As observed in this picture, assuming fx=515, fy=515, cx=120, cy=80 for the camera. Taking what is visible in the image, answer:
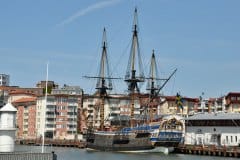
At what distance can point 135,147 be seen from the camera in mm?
118688

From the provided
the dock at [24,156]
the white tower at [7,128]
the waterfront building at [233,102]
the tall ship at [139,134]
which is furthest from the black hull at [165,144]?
the waterfront building at [233,102]

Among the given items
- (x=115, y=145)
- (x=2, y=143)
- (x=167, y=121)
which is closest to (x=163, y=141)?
(x=167, y=121)

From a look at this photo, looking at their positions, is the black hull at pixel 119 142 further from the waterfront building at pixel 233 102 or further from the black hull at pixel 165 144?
the waterfront building at pixel 233 102

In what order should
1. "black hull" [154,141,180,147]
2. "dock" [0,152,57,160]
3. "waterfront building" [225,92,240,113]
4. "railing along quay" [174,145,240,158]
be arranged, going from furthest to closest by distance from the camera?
1. "waterfront building" [225,92,240,113]
2. "black hull" [154,141,180,147]
3. "railing along quay" [174,145,240,158]
4. "dock" [0,152,57,160]

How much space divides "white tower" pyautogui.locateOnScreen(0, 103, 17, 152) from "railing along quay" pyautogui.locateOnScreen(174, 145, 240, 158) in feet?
229

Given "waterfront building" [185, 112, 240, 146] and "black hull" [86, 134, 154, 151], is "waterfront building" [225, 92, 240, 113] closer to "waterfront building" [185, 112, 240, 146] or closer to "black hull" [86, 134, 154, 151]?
"waterfront building" [185, 112, 240, 146]

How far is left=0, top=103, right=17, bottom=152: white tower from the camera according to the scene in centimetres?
3925

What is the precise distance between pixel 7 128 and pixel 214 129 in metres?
95.5

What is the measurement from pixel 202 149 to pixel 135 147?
15717 millimetres

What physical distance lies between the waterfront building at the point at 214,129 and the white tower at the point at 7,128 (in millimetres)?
90788

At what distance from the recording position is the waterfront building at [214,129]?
124 meters

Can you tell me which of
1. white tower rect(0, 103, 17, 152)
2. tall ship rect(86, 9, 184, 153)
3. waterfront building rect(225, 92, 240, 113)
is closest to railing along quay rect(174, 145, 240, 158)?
tall ship rect(86, 9, 184, 153)

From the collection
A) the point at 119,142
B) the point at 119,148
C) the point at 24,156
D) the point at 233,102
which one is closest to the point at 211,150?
the point at 119,148

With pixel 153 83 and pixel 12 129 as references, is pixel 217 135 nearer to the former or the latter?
pixel 153 83
